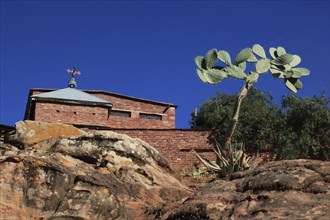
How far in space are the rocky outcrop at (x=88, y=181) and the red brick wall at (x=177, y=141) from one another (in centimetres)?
612

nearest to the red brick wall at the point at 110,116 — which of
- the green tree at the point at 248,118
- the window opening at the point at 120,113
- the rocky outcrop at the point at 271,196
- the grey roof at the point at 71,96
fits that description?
the window opening at the point at 120,113

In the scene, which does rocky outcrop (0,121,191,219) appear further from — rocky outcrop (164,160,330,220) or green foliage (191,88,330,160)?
green foliage (191,88,330,160)

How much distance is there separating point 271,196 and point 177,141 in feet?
38.0

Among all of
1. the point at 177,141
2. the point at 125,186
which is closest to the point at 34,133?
the point at 125,186

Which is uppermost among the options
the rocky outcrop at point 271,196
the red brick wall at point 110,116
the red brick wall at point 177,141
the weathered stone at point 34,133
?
the red brick wall at point 110,116

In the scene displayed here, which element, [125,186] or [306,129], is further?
[306,129]

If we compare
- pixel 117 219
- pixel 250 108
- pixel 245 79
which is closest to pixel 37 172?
pixel 117 219

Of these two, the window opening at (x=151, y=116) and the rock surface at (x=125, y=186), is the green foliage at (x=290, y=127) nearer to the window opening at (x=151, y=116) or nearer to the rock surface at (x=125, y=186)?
the window opening at (x=151, y=116)

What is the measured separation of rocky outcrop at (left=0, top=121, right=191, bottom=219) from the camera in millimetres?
9773

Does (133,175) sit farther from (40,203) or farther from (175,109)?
(175,109)

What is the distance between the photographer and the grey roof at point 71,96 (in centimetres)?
2608

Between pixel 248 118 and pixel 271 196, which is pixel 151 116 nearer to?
pixel 248 118

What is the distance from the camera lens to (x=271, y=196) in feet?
26.1

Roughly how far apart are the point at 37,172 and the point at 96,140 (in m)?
Result: 2.58
